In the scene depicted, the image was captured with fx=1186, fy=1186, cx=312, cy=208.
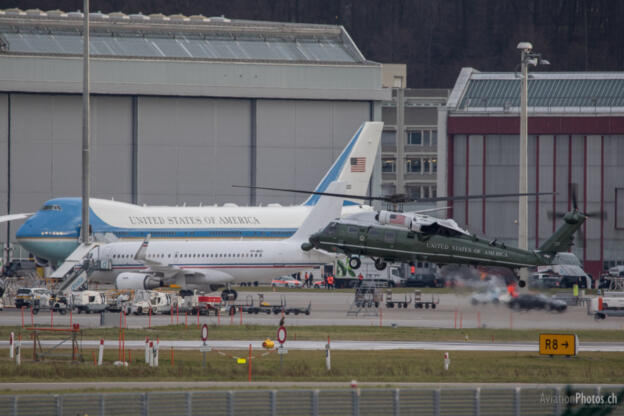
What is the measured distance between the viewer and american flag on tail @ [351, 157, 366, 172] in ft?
315

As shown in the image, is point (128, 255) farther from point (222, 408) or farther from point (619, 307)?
point (222, 408)

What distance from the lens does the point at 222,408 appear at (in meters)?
25.3

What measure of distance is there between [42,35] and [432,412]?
97.4 m

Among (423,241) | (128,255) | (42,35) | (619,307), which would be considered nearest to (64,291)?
(128,255)

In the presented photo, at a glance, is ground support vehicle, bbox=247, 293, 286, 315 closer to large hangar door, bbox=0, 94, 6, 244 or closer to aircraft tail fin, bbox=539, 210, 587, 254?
aircraft tail fin, bbox=539, 210, 587, 254

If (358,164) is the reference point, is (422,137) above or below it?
above

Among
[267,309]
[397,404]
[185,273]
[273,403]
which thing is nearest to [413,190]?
[185,273]

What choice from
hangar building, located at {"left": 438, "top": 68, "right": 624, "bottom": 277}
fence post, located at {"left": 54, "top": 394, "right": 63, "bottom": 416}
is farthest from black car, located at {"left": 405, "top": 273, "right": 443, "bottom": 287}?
fence post, located at {"left": 54, "top": 394, "right": 63, "bottom": 416}

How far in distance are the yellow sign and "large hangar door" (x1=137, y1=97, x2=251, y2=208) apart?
235 ft

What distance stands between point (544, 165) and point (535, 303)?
5146cm

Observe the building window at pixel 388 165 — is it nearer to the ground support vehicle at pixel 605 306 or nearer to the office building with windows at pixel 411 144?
the office building with windows at pixel 411 144

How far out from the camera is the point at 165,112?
11394 centimetres

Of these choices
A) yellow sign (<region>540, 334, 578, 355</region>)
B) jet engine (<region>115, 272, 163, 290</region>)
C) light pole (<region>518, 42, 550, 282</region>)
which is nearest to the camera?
yellow sign (<region>540, 334, 578, 355</region>)

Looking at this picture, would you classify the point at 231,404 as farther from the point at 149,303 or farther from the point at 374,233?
the point at 149,303
